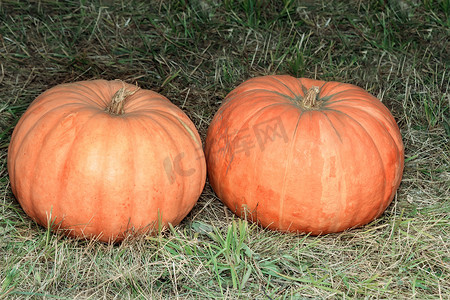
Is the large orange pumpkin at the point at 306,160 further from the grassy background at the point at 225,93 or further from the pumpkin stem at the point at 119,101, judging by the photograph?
the pumpkin stem at the point at 119,101

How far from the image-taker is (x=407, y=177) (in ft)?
12.2

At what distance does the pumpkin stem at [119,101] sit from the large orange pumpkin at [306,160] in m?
0.57

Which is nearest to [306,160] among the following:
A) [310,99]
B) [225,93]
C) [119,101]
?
[310,99]

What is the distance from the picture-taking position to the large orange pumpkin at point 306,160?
2.96 m

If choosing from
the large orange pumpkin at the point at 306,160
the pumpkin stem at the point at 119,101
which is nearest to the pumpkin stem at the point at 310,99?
the large orange pumpkin at the point at 306,160

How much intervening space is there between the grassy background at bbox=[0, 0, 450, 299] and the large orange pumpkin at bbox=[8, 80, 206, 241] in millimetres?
128

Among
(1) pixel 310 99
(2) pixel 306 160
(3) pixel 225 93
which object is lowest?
(3) pixel 225 93

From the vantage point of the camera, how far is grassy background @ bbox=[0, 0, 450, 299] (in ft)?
9.03

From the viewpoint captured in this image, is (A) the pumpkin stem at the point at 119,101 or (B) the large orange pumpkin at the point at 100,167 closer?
(B) the large orange pumpkin at the point at 100,167

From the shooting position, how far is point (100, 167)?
8.96ft

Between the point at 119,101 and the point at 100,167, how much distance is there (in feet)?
1.24

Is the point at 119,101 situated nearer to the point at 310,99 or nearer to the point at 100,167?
the point at 100,167

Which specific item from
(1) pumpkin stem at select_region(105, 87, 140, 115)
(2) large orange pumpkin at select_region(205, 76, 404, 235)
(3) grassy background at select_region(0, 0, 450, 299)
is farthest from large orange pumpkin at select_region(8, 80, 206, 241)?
(2) large orange pumpkin at select_region(205, 76, 404, 235)

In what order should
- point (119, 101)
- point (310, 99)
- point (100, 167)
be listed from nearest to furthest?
point (100, 167), point (119, 101), point (310, 99)
